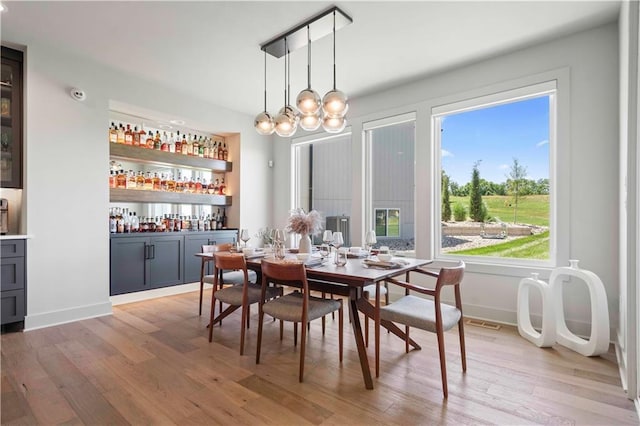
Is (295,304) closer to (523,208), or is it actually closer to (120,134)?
(523,208)

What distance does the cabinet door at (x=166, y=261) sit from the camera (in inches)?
167

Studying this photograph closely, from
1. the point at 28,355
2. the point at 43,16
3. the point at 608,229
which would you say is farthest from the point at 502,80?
the point at 28,355

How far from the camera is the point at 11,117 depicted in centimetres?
321

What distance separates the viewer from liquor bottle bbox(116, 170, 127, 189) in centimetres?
427

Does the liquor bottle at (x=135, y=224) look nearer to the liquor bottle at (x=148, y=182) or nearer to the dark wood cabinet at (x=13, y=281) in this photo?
the liquor bottle at (x=148, y=182)

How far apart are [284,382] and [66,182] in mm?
3076

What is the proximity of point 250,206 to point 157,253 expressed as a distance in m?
1.63

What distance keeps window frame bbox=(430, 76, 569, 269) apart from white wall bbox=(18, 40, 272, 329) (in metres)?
3.73

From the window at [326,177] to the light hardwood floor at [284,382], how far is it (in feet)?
7.66

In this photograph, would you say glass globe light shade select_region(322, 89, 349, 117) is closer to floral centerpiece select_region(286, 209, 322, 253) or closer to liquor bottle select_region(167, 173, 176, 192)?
floral centerpiece select_region(286, 209, 322, 253)

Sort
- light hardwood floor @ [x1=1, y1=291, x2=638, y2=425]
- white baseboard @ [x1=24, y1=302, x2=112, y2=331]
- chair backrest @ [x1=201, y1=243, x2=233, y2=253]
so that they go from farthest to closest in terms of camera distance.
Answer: chair backrest @ [x1=201, y1=243, x2=233, y2=253] < white baseboard @ [x1=24, y1=302, x2=112, y2=331] < light hardwood floor @ [x1=1, y1=291, x2=638, y2=425]

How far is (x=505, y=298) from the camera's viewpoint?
11.1 ft

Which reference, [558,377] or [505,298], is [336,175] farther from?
[558,377]

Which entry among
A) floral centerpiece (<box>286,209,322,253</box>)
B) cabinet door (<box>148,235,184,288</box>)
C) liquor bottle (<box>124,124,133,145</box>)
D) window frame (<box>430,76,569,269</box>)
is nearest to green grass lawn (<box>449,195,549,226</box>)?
window frame (<box>430,76,569,269</box>)
